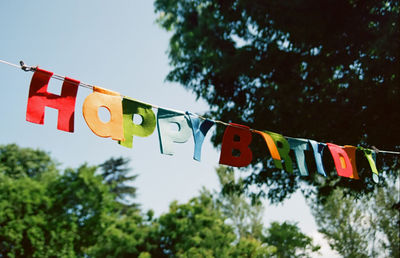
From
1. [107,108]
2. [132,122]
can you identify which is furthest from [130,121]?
[107,108]

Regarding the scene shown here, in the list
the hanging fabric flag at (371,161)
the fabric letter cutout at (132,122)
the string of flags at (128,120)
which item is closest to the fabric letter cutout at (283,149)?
the string of flags at (128,120)

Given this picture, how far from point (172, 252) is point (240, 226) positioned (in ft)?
14.2

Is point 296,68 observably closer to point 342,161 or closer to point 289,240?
point 342,161

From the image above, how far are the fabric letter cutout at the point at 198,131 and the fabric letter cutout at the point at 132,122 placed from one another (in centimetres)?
46

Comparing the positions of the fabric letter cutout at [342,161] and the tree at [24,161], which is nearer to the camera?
the fabric letter cutout at [342,161]

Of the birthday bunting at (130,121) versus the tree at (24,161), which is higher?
the tree at (24,161)

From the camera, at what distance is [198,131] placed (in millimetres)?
3688

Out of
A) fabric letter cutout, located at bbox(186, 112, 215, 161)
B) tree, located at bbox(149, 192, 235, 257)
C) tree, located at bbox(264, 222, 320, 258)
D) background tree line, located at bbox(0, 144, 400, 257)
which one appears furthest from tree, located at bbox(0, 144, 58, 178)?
fabric letter cutout, located at bbox(186, 112, 215, 161)

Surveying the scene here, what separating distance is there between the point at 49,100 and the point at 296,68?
6.18m

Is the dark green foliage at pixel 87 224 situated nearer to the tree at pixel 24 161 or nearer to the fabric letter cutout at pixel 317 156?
the tree at pixel 24 161

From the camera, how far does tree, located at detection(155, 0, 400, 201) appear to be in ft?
21.4

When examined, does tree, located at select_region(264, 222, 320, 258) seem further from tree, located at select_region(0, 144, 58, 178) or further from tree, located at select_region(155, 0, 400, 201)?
tree, located at select_region(0, 144, 58, 178)

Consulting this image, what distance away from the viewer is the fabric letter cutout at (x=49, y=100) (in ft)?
8.92

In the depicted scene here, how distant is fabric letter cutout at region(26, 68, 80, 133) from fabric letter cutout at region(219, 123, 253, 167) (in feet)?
5.34
